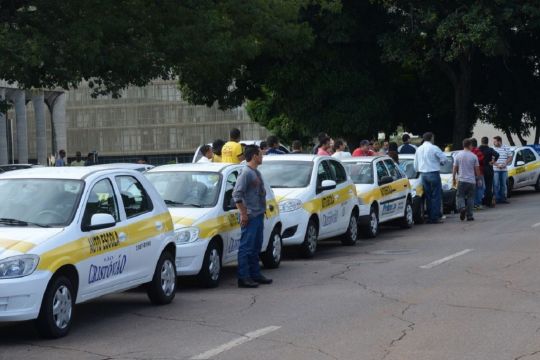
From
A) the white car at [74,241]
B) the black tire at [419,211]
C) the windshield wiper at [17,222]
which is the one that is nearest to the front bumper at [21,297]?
the white car at [74,241]

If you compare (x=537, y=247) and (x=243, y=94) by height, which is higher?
(x=243, y=94)

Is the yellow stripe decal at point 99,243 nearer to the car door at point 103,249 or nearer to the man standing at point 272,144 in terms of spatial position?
the car door at point 103,249

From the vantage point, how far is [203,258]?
1425cm

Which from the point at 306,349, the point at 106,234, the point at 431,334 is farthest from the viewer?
the point at 106,234

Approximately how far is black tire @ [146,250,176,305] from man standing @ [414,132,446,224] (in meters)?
13.0

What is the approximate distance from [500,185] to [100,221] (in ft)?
75.7

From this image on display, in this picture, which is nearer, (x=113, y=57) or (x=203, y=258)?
(x=203, y=258)

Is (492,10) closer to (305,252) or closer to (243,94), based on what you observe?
(243,94)

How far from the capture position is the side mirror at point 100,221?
11.2 metres

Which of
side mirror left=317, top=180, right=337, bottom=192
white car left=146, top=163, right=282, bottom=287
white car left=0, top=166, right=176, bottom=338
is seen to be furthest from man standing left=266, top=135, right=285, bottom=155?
white car left=0, top=166, right=176, bottom=338

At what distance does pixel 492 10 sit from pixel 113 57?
1323 cm

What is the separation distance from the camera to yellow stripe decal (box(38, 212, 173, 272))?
10.5m

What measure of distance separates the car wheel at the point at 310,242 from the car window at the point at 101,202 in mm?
6631

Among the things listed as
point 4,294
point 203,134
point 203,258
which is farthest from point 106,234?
point 203,134
